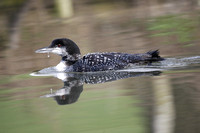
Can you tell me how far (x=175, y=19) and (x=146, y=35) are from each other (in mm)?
2494

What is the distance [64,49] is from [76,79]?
94 centimetres

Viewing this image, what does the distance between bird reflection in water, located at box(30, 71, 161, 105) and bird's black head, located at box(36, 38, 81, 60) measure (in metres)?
0.41

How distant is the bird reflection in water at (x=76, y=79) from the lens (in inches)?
255

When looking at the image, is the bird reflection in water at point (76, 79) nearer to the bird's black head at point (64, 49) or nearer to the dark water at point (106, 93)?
the dark water at point (106, 93)

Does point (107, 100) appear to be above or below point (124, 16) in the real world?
below

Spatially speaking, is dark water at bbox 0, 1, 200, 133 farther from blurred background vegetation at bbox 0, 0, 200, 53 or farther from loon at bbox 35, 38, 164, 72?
blurred background vegetation at bbox 0, 0, 200, 53

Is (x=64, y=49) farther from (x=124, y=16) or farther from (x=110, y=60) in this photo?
(x=124, y=16)

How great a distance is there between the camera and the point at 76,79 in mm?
7859

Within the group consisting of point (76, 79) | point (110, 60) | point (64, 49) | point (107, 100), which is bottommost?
point (107, 100)

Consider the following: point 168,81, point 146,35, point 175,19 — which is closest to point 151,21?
point 175,19

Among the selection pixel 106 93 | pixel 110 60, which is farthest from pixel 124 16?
pixel 106 93

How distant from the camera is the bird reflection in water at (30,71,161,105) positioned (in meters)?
6.47

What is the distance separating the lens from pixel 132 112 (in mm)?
5359

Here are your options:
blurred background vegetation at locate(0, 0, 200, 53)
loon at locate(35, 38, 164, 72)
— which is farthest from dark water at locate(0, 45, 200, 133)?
blurred background vegetation at locate(0, 0, 200, 53)
